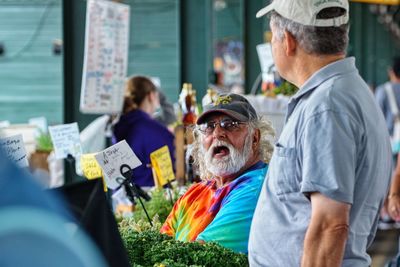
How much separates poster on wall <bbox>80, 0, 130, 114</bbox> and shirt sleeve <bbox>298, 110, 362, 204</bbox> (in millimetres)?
3845

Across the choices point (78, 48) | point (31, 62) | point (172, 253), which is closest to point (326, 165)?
point (172, 253)

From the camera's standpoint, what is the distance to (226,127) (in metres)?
3.33

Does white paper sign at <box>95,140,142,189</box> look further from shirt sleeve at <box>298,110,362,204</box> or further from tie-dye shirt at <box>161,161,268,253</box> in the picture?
shirt sleeve at <box>298,110,362,204</box>

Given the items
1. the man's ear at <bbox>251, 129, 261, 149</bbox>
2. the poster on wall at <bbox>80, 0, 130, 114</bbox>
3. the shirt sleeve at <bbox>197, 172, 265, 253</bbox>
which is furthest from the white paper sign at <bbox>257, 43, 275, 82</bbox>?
the shirt sleeve at <bbox>197, 172, 265, 253</bbox>

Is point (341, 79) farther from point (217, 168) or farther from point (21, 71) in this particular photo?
point (21, 71)

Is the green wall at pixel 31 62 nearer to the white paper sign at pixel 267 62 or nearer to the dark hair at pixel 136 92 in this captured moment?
the dark hair at pixel 136 92

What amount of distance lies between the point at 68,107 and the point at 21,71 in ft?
1.95

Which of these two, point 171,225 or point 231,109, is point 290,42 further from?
point 171,225

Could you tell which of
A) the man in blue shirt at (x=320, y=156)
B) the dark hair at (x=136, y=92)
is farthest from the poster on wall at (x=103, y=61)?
the man in blue shirt at (x=320, y=156)

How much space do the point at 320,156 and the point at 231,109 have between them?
114 cm

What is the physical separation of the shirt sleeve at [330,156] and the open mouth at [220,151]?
3.58 ft

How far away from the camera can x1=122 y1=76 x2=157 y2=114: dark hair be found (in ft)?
20.6

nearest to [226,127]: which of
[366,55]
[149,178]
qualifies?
[149,178]

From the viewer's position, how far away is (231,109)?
10.8 feet
